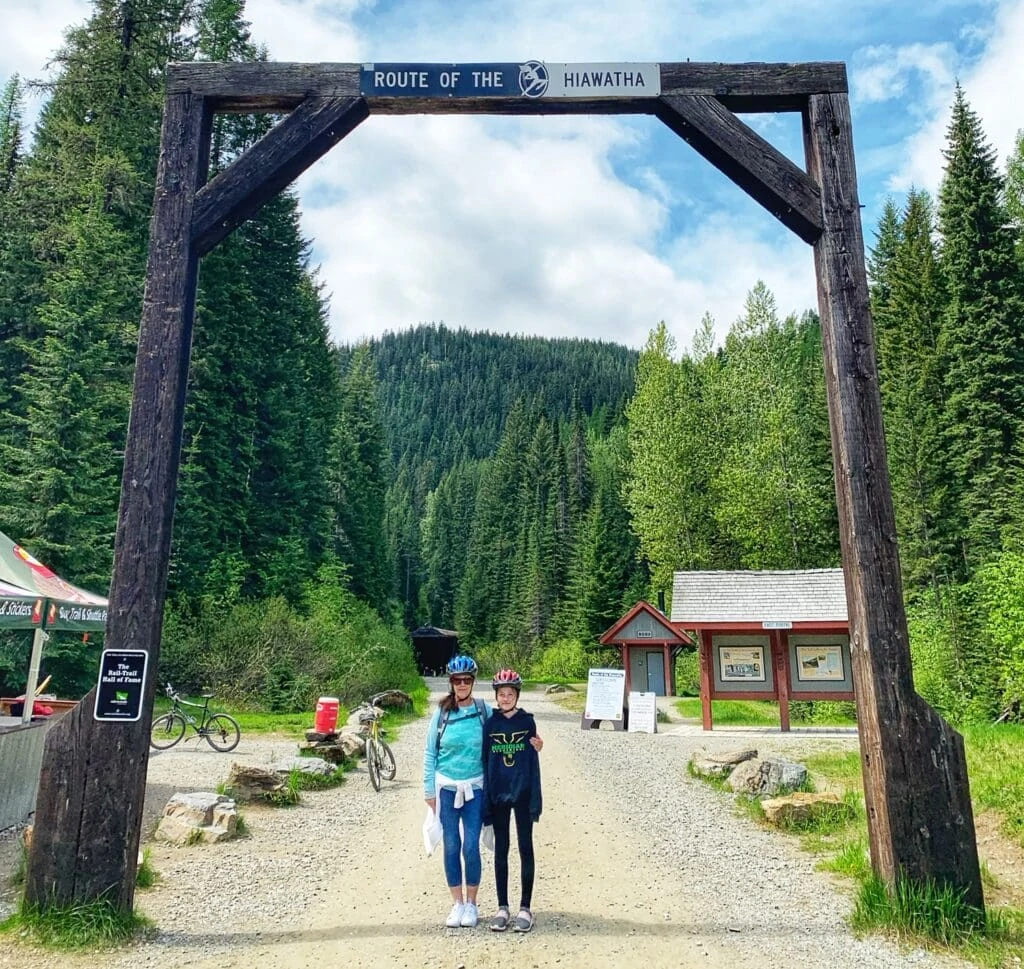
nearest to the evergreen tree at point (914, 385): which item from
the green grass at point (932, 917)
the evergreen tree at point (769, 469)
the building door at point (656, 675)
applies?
the evergreen tree at point (769, 469)

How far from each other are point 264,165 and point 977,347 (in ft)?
90.8

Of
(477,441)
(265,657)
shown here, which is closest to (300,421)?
(265,657)

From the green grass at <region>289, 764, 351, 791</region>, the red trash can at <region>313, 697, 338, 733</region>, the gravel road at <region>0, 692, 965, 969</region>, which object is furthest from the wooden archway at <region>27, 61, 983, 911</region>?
the red trash can at <region>313, 697, 338, 733</region>

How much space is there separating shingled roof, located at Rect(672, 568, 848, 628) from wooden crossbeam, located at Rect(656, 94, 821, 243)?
48.7 feet

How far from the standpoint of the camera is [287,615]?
2300cm

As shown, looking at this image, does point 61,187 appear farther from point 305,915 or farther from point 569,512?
point 569,512

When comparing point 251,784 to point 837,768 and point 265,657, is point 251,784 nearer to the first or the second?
point 837,768

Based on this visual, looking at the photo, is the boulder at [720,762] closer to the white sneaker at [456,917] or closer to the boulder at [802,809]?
the boulder at [802,809]

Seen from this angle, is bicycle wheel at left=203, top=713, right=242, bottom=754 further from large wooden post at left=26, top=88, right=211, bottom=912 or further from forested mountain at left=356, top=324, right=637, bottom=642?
forested mountain at left=356, top=324, right=637, bottom=642

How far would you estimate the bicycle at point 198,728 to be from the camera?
13797 mm

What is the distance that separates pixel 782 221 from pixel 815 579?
15.8m

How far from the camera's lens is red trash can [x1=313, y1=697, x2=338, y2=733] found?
12898mm

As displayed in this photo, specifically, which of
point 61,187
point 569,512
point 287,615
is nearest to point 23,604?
point 287,615

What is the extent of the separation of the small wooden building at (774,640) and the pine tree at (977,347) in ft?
27.9
